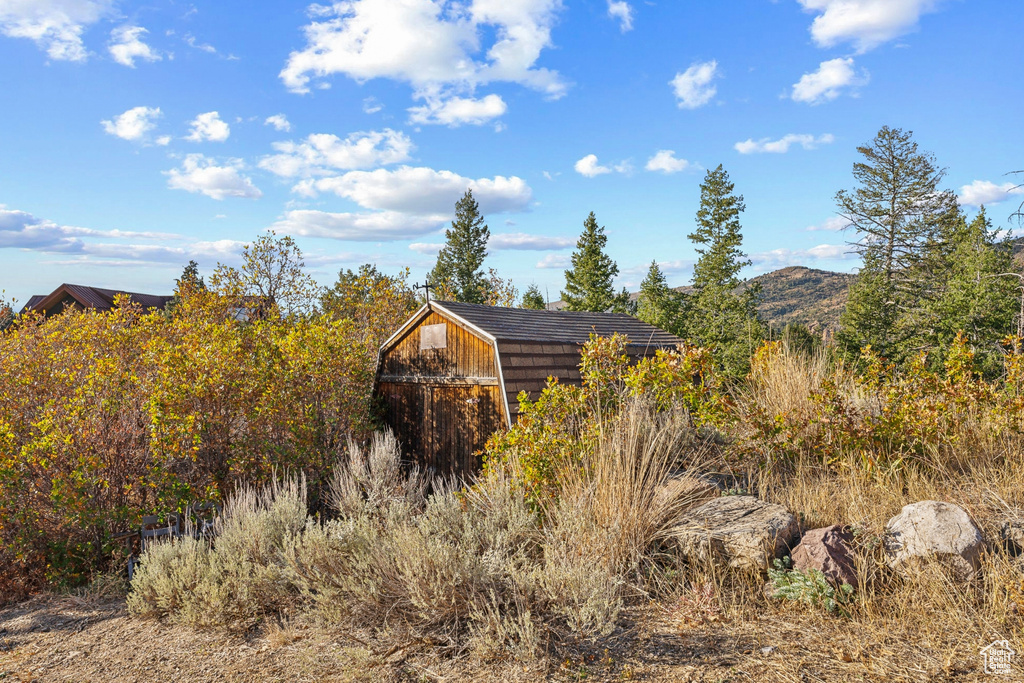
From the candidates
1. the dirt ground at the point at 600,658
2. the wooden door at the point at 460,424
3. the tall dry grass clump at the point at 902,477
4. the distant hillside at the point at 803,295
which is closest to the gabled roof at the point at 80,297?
the wooden door at the point at 460,424

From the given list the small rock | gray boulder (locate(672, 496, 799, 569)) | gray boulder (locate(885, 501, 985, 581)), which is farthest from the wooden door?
gray boulder (locate(885, 501, 985, 581))

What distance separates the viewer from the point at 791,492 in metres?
5.19

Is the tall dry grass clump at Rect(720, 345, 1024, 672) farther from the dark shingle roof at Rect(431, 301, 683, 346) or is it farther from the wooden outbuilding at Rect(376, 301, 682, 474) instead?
the dark shingle roof at Rect(431, 301, 683, 346)

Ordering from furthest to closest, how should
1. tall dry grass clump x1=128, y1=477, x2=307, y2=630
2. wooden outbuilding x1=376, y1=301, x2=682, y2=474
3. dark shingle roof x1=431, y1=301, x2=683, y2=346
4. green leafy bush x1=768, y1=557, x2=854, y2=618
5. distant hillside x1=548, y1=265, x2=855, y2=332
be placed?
distant hillside x1=548, y1=265, x2=855, y2=332 < dark shingle roof x1=431, y1=301, x2=683, y2=346 < wooden outbuilding x1=376, y1=301, x2=682, y2=474 < tall dry grass clump x1=128, y1=477, x2=307, y2=630 < green leafy bush x1=768, y1=557, x2=854, y2=618

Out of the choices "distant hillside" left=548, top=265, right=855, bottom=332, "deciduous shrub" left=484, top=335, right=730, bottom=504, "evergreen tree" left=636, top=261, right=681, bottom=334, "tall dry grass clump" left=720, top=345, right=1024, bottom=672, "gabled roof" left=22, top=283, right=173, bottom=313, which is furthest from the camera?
"distant hillside" left=548, top=265, right=855, bottom=332

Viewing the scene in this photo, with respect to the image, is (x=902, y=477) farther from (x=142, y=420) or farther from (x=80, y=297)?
(x=80, y=297)

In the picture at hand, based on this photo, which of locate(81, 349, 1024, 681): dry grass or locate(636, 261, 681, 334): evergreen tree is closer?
locate(81, 349, 1024, 681): dry grass

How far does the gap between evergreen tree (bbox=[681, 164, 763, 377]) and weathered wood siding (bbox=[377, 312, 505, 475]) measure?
2092cm

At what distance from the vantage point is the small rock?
154 inches

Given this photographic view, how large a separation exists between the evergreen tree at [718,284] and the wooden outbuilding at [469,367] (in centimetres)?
2021

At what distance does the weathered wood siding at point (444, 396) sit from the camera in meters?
9.16

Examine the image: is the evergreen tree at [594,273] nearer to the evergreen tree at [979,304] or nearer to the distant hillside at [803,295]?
the evergreen tree at [979,304]

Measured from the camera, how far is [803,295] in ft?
219

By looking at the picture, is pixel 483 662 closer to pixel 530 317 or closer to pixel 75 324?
pixel 530 317
